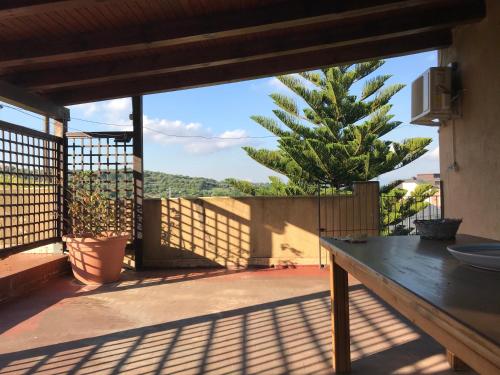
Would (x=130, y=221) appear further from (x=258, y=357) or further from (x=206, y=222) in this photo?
(x=258, y=357)

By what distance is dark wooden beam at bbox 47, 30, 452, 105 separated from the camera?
4879 millimetres

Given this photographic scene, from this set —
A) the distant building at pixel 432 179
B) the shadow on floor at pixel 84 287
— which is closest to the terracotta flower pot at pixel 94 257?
the shadow on floor at pixel 84 287

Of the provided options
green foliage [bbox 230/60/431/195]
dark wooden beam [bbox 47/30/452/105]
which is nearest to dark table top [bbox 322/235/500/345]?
dark wooden beam [bbox 47/30/452/105]

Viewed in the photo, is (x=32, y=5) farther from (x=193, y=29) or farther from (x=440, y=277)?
(x=440, y=277)

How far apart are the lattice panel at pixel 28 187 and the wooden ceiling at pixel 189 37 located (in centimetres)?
Answer: 57

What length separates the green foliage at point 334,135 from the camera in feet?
36.9

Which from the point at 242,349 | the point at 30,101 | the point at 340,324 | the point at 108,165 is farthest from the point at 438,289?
the point at 108,165

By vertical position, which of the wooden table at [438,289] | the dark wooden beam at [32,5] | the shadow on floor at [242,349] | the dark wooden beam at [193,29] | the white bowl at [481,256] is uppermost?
the dark wooden beam at [193,29]

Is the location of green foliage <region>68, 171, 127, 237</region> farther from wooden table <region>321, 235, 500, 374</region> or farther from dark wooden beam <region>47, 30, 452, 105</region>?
wooden table <region>321, 235, 500, 374</region>

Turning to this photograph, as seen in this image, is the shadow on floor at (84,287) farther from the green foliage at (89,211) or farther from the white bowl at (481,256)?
the white bowl at (481,256)

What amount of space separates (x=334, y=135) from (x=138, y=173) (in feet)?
24.7

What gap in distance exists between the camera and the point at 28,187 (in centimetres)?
496

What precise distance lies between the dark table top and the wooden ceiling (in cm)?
215

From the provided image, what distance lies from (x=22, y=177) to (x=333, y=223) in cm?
397
